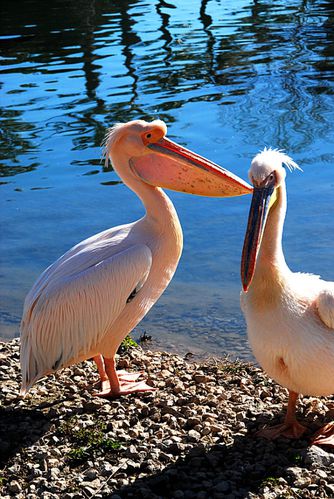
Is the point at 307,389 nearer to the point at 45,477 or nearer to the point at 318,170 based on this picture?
the point at 45,477

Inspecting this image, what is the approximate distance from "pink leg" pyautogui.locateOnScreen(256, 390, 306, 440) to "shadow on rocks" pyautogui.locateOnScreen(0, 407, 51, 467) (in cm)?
112

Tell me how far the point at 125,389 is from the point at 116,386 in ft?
0.19

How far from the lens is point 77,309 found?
4.19 m

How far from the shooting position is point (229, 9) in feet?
58.5

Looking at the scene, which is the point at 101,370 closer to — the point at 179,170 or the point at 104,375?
the point at 104,375

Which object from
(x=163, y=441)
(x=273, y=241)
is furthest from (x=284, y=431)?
(x=273, y=241)

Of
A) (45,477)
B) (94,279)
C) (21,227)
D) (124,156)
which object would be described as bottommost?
(21,227)

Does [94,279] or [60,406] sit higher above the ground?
[94,279]

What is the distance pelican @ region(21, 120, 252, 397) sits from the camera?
4191 millimetres

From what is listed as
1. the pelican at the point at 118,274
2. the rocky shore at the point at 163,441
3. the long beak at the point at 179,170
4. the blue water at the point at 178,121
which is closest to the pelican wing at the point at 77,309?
the pelican at the point at 118,274

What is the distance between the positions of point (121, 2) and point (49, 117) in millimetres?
9624

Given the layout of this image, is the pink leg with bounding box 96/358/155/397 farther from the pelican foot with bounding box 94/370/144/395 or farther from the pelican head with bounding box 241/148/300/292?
the pelican head with bounding box 241/148/300/292

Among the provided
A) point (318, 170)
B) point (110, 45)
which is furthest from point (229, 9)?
point (318, 170)

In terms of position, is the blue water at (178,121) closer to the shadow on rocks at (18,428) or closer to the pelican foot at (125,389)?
the pelican foot at (125,389)
